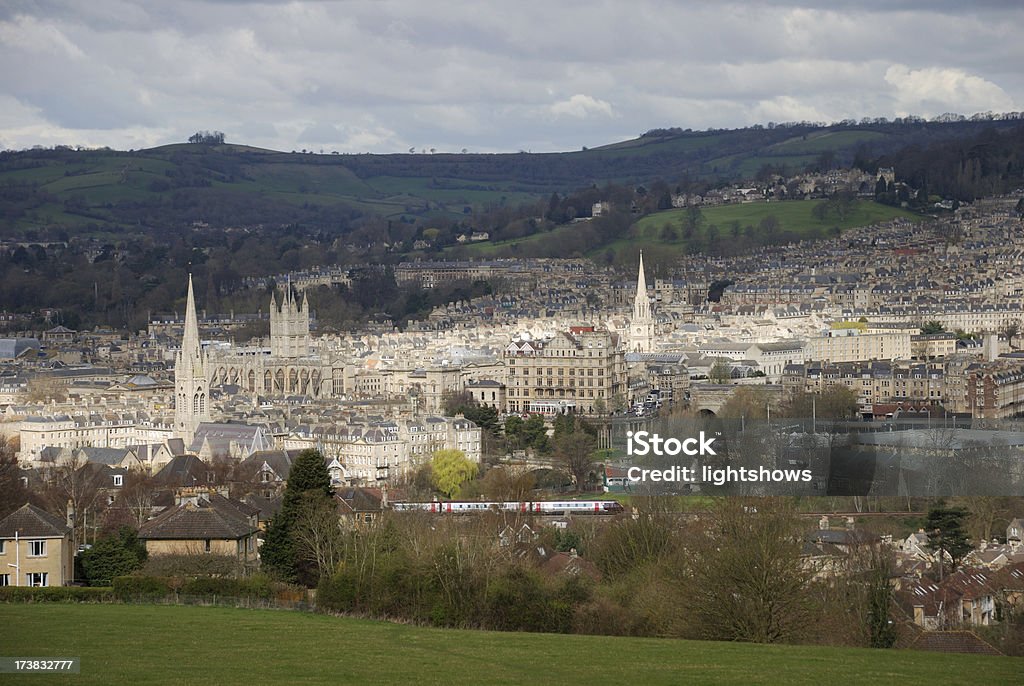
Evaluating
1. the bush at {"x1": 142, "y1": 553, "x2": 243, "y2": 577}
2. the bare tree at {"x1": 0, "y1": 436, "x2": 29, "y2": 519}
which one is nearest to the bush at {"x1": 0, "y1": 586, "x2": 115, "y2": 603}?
the bush at {"x1": 142, "y1": 553, "x2": 243, "y2": 577}

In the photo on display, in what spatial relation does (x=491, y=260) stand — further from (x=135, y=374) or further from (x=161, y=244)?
(x=135, y=374)

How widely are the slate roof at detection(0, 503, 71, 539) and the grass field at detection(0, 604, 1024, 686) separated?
370 centimetres

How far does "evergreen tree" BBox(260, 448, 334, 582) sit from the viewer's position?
93.9 feet

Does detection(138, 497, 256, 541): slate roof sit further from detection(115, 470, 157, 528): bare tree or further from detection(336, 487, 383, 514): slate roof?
detection(336, 487, 383, 514): slate roof

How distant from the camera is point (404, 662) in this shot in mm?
20062

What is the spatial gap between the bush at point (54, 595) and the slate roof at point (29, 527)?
1.91 m

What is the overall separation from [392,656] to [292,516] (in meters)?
9.34

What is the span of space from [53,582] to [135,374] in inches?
2815

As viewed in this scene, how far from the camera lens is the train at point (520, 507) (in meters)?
42.2

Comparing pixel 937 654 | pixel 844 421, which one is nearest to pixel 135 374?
pixel 844 421

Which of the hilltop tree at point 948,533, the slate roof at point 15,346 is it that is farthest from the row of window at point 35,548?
the slate roof at point 15,346

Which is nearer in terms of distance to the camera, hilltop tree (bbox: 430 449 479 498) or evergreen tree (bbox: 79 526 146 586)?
evergreen tree (bbox: 79 526 146 586)

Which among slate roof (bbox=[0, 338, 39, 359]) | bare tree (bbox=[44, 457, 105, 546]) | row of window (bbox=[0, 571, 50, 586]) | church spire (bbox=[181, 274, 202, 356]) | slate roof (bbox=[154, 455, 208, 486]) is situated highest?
church spire (bbox=[181, 274, 202, 356])

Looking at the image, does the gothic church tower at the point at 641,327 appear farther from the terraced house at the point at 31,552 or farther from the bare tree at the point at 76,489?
the terraced house at the point at 31,552
